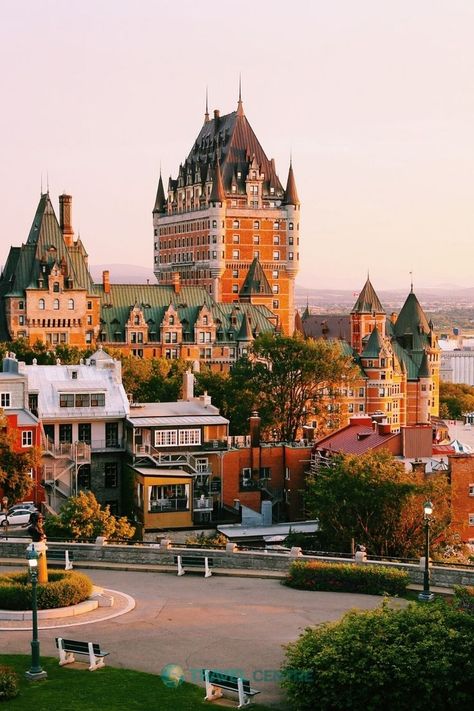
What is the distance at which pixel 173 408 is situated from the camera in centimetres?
7462

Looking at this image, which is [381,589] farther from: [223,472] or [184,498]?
[223,472]

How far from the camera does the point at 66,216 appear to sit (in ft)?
499

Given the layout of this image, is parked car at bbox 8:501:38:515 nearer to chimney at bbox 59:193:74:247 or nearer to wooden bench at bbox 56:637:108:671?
wooden bench at bbox 56:637:108:671

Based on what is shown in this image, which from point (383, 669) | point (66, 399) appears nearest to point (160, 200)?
point (66, 399)

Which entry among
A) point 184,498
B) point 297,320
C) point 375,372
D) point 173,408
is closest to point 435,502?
point 184,498

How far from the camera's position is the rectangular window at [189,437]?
70688mm

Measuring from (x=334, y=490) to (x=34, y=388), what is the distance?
21.3 m

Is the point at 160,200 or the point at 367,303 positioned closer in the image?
the point at 367,303

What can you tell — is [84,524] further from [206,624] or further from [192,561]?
[206,624]

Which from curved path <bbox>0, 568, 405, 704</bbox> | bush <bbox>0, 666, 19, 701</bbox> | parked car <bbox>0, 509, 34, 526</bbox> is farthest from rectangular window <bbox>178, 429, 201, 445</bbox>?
bush <bbox>0, 666, 19, 701</bbox>

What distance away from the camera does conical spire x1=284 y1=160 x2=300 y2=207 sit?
182000 millimetres

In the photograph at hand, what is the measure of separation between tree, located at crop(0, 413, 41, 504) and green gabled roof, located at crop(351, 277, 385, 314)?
89.4 metres

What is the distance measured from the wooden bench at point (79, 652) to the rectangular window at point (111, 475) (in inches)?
1530

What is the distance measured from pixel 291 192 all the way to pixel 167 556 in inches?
5673
